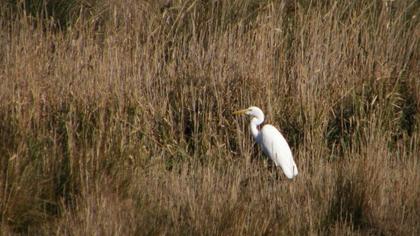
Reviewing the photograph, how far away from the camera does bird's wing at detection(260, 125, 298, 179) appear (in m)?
5.64

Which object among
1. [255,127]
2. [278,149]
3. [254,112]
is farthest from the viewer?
[255,127]

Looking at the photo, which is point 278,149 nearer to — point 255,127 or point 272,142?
point 272,142

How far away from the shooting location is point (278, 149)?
228 inches

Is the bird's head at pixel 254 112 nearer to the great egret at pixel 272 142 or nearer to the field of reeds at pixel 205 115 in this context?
the great egret at pixel 272 142

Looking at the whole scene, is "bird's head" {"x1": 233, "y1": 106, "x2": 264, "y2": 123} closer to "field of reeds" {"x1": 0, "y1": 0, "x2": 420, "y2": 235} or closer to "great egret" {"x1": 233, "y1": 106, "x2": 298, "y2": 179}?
"great egret" {"x1": 233, "y1": 106, "x2": 298, "y2": 179}

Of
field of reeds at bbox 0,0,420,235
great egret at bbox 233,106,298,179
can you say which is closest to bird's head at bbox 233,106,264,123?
great egret at bbox 233,106,298,179

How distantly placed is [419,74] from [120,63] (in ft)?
6.61

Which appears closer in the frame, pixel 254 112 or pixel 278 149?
pixel 278 149

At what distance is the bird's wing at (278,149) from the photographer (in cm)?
564

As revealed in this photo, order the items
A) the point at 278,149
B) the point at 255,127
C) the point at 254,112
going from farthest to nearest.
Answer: the point at 255,127 < the point at 254,112 < the point at 278,149

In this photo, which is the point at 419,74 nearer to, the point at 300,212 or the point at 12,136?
the point at 300,212

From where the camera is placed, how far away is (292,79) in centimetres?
648

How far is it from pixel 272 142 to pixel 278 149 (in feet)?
0.35

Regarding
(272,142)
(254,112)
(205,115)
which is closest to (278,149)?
(272,142)
